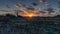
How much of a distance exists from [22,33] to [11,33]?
1599mm

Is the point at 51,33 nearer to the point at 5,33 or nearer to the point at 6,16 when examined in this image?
the point at 5,33

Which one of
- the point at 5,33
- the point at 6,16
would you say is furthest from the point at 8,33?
the point at 6,16

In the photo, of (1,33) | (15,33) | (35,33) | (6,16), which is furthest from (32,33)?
(6,16)

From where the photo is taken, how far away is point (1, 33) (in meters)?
28.1

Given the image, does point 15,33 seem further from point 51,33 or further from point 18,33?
point 51,33

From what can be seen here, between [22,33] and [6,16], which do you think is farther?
[6,16]

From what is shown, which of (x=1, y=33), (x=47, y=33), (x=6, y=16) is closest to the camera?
(x=1, y=33)

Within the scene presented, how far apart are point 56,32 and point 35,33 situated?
3.75 meters

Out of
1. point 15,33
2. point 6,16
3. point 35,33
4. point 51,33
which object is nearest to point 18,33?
point 15,33

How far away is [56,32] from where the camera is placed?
31.1 metres

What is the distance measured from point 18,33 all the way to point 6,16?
33939 millimetres

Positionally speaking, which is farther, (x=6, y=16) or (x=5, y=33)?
(x=6, y=16)

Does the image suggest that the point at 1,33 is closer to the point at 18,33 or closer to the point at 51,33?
the point at 18,33

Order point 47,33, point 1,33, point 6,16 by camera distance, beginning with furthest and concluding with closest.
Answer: point 6,16, point 47,33, point 1,33
